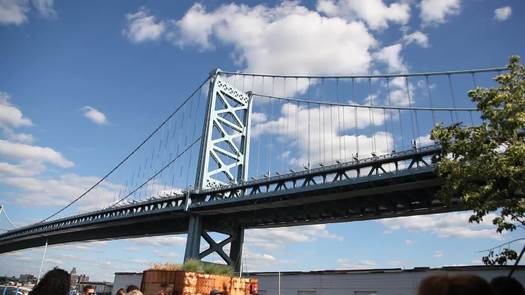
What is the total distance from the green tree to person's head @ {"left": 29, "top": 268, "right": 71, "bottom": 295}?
11.2 m

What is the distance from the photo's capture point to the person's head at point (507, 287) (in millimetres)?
2633

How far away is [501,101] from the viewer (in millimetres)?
12680

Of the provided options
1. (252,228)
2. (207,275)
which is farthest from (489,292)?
(252,228)

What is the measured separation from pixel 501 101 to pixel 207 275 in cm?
1226

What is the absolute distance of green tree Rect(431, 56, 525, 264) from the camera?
1170 cm

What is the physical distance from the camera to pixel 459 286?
5.90 ft

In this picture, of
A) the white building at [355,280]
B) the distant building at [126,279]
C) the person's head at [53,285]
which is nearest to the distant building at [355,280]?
the white building at [355,280]

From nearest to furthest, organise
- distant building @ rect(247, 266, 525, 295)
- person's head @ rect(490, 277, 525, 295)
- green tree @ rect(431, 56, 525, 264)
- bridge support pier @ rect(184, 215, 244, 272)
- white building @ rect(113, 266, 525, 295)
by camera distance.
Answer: person's head @ rect(490, 277, 525, 295)
green tree @ rect(431, 56, 525, 264)
white building @ rect(113, 266, 525, 295)
distant building @ rect(247, 266, 525, 295)
bridge support pier @ rect(184, 215, 244, 272)

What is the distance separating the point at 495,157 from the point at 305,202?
2442cm

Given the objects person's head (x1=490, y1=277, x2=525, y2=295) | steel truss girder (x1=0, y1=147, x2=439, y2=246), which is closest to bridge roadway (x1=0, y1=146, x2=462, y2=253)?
steel truss girder (x1=0, y1=147, x2=439, y2=246)

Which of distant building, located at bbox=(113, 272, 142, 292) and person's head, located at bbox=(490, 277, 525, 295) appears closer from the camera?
person's head, located at bbox=(490, 277, 525, 295)

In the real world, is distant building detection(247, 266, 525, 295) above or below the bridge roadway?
below

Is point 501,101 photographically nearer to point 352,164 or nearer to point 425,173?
point 425,173

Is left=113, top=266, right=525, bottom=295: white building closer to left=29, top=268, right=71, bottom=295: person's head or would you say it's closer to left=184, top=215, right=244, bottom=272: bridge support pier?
left=184, top=215, right=244, bottom=272: bridge support pier
